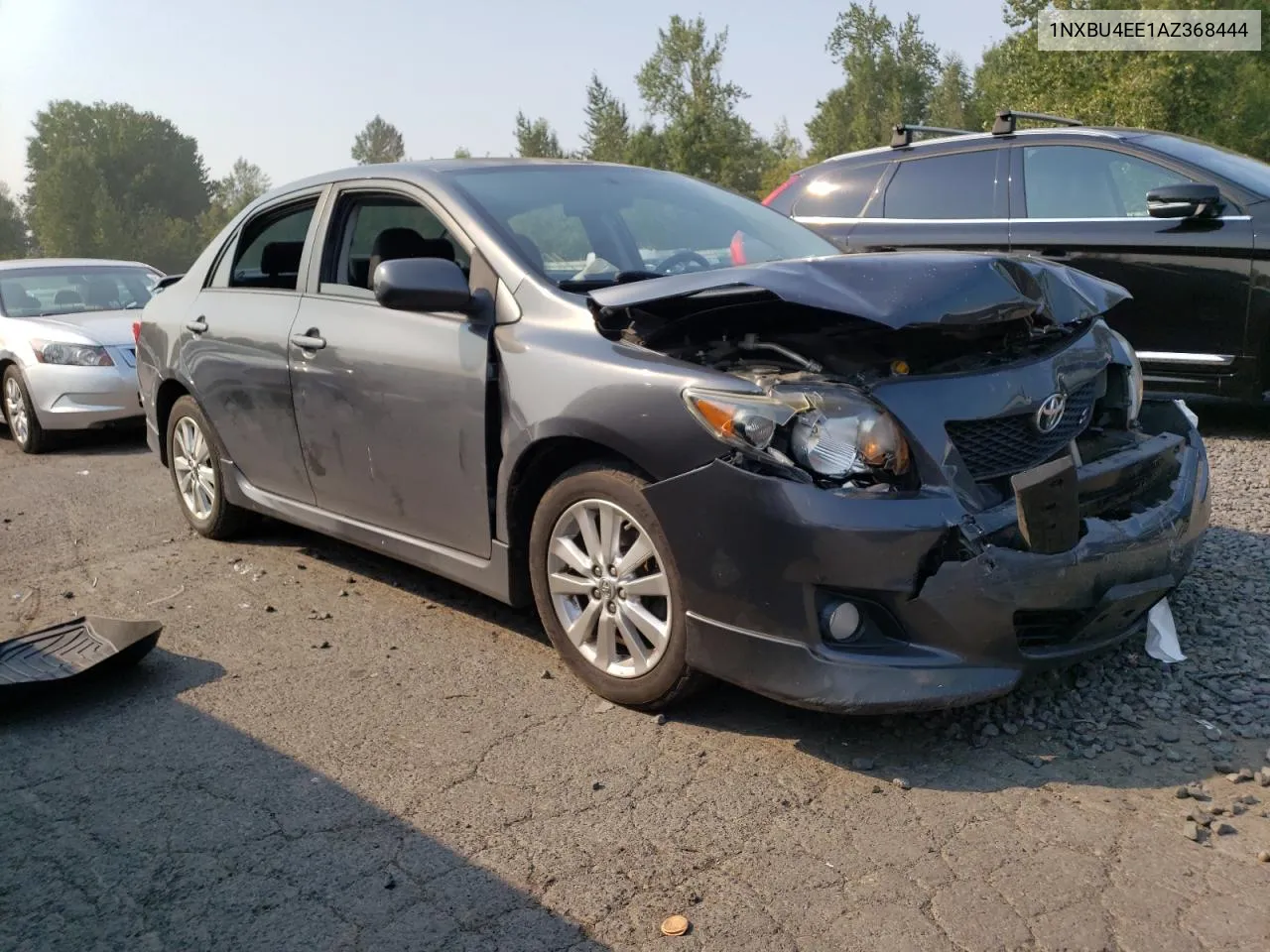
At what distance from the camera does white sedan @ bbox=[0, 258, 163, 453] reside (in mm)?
8984

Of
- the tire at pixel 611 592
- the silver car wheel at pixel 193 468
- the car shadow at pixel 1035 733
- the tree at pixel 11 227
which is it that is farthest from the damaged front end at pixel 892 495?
the tree at pixel 11 227

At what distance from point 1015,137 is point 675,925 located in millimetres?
6350

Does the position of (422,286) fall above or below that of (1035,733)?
above

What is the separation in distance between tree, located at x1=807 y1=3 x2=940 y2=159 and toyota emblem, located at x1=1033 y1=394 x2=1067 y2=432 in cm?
8177

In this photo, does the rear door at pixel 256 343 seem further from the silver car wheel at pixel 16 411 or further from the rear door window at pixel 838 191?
the silver car wheel at pixel 16 411

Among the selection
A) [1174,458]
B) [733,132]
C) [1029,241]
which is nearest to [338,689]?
[1174,458]

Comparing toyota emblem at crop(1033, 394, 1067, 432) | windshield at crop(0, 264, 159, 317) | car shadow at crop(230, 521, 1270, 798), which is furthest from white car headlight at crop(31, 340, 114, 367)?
toyota emblem at crop(1033, 394, 1067, 432)

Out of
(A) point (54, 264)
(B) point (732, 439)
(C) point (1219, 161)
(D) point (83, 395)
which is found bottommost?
(D) point (83, 395)

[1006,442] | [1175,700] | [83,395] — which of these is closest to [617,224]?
[1006,442]

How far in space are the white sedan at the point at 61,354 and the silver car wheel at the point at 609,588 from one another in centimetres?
658

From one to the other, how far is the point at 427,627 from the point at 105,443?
636cm

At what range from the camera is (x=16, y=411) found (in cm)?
944

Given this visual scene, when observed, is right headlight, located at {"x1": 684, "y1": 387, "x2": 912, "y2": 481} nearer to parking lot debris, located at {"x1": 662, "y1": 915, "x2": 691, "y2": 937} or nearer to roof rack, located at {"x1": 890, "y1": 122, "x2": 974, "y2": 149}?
parking lot debris, located at {"x1": 662, "y1": 915, "x2": 691, "y2": 937}

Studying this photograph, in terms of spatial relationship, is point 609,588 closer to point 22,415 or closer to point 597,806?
point 597,806
